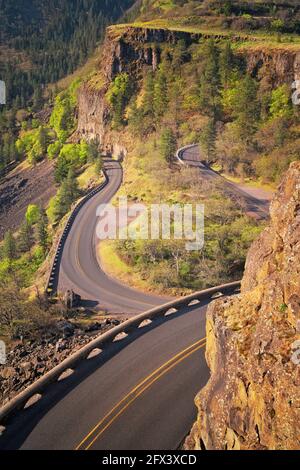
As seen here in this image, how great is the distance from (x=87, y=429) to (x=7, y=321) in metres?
15.4

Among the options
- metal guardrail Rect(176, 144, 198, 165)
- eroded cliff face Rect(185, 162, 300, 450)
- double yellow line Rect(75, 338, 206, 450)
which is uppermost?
eroded cliff face Rect(185, 162, 300, 450)

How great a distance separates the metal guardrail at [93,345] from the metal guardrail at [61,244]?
15.2 metres

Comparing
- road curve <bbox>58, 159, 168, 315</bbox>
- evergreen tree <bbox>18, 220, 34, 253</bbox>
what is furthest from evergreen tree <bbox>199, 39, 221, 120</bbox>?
evergreen tree <bbox>18, 220, 34, 253</bbox>

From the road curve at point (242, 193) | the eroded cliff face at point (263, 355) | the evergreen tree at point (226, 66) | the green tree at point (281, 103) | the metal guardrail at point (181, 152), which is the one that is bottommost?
the road curve at point (242, 193)

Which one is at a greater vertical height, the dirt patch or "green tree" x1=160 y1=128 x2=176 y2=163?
"green tree" x1=160 y1=128 x2=176 y2=163

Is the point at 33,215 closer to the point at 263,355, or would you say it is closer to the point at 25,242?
the point at 25,242

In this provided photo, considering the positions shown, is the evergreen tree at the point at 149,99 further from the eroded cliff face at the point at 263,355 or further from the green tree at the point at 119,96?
the eroded cliff face at the point at 263,355

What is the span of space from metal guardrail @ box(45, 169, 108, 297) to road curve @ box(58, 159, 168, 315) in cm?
49

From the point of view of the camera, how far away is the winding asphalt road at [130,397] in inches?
607

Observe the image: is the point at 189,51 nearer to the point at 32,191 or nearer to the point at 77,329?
the point at 32,191

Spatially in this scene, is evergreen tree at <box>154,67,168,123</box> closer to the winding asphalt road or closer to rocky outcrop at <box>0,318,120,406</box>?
rocky outcrop at <box>0,318,120,406</box>

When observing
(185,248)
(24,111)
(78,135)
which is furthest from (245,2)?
(185,248)

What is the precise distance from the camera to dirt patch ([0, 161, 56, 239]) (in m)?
80.6

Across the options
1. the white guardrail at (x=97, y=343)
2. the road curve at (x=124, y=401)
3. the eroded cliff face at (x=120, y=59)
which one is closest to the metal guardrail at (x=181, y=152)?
the eroded cliff face at (x=120, y=59)
